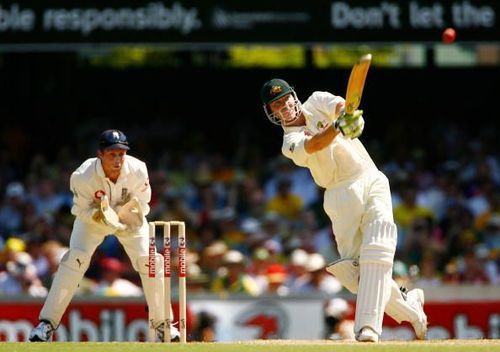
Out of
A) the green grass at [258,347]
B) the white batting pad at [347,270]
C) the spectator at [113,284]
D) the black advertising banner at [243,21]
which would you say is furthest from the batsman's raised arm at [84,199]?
the black advertising banner at [243,21]

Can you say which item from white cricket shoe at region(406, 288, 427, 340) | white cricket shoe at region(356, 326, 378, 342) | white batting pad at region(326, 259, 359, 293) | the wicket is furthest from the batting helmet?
white cricket shoe at region(406, 288, 427, 340)

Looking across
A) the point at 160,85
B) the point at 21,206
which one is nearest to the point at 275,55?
the point at 160,85

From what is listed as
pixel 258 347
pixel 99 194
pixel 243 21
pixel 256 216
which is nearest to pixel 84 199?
pixel 99 194

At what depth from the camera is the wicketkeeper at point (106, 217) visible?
919 cm

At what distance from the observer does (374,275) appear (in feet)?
28.0

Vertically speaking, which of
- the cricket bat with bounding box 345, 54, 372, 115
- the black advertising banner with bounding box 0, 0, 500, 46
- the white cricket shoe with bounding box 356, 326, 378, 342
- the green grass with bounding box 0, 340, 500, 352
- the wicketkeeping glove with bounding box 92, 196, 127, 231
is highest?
the black advertising banner with bounding box 0, 0, 500, 46

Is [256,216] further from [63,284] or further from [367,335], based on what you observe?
[367,335]

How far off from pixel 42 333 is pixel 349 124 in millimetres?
2623

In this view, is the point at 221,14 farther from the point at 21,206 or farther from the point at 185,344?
the point at 185,344

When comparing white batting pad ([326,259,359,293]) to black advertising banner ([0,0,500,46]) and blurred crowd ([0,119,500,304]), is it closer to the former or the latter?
blurred crowd ([0,119,500,304])

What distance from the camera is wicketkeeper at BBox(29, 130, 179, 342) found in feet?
30.1

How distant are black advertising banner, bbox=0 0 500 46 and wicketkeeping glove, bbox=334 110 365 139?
18.6 feet

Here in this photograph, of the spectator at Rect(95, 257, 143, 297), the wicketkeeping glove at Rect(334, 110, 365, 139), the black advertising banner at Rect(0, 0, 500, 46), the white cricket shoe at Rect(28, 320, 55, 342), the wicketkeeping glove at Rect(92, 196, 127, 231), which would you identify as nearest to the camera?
the wicketkeeping glove at Rect(334, 110, 365, 139)

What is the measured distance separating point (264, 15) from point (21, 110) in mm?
3848
